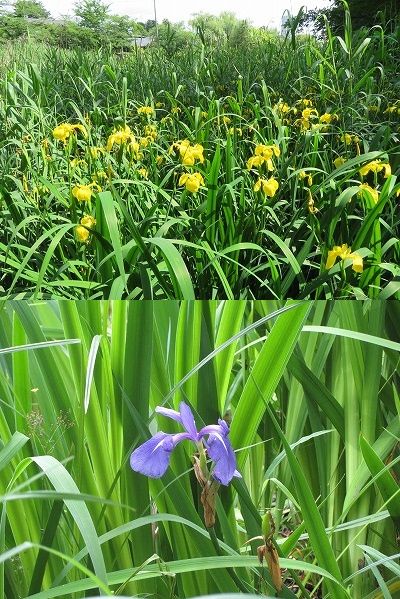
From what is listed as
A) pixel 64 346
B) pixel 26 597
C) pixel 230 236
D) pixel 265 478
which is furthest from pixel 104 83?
pixel 26 597

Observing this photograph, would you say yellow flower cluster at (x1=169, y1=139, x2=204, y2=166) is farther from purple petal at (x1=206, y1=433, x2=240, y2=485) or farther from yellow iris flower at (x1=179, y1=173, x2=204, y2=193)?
purple petal at (x1=206, y1=433, x2=240, y2=485)

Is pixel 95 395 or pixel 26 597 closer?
pixel 26 597

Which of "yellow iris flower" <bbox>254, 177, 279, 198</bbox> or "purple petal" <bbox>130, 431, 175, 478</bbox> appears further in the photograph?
"yellow iris flower" <bbox>254, 177, 279, 198</bbox>

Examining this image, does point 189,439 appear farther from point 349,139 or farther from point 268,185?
point 349,139

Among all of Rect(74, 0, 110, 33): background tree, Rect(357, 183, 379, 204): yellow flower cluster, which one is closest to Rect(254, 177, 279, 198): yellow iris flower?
Rect(357, 183, 379, 204): yellow flower cluster

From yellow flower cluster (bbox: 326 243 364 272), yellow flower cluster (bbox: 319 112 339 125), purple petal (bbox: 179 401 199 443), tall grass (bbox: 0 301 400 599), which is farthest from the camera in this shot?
yellow flower cluster (bbox: 319 112 339 125)

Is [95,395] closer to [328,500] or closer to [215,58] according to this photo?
[328,500]

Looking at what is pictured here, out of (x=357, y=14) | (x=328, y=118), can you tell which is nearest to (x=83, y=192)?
(x=328, y=118)
